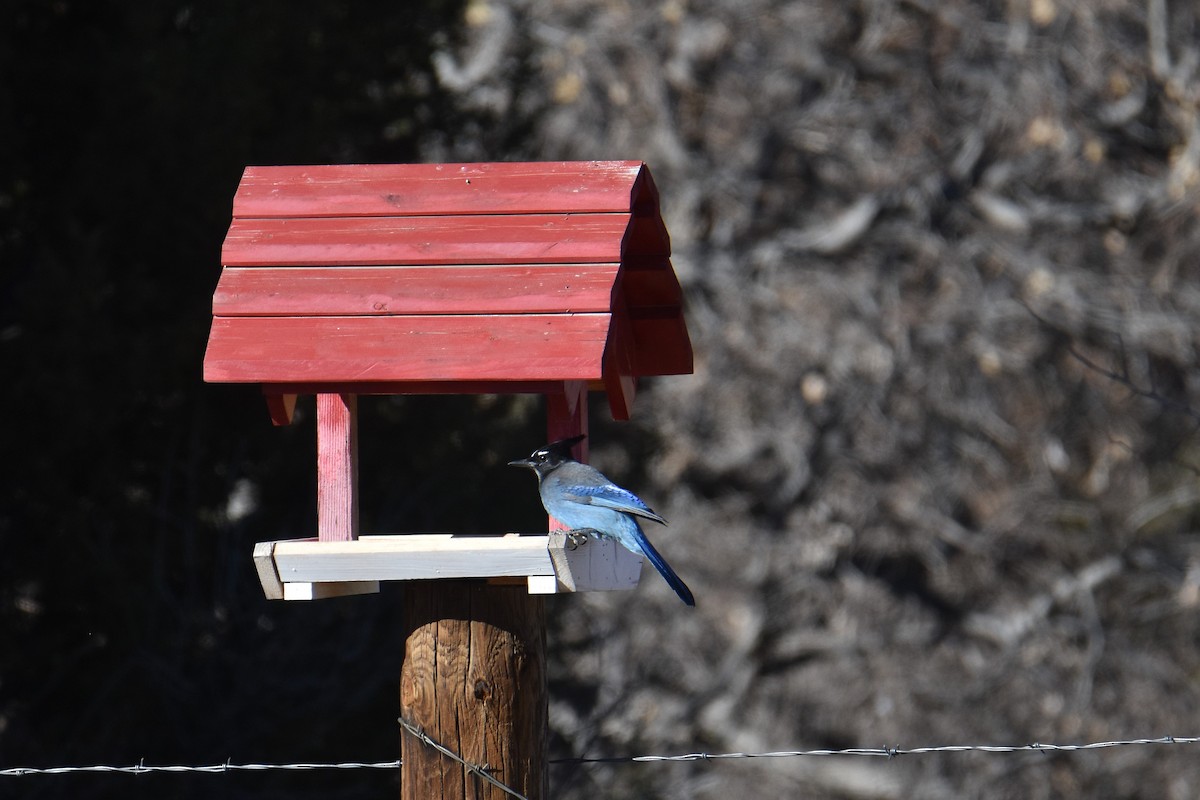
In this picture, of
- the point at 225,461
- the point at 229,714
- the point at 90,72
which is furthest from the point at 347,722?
the point at 90,72

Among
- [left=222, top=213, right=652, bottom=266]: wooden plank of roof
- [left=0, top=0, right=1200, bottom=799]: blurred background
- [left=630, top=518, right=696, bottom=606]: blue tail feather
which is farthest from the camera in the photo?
[left=0, top=0, right=1200, bottom=799]: blurred background

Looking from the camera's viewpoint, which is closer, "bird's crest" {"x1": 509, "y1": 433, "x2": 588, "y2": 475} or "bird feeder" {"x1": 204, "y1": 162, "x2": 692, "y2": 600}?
"bird feeder" {"x1": 204, "y1": 162, "x2": 692, "y2": 600}

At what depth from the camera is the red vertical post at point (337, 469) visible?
11.8ft

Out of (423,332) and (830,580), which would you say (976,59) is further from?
(423,332)

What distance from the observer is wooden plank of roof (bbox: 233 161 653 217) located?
3818 mm

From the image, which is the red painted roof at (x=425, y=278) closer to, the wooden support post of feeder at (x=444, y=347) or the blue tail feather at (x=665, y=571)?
the wooden support post of feeder at (x=444, y=347)

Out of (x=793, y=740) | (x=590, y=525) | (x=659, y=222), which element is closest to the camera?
(x=590, y=525)

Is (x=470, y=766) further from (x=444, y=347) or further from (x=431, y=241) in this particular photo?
(x=431, y=241)

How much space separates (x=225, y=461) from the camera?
24.0 ft

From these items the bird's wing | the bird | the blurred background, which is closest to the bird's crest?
the bird

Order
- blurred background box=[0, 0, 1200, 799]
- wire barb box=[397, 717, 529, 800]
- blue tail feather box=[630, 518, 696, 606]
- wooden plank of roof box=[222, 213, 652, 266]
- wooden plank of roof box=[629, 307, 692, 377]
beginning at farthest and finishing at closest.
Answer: blurred background box=[0, 0, 1200, 799] < wooden plank of roof box=[629, 307, 692, 377] < wooden plank of roof box=[222, 213, 652, 266] < blue tail feather box=[630, 518, 696, 606] < wire barb box=[397, 717, 529, 800]

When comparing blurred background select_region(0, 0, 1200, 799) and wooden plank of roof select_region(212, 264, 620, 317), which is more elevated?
blurred background select_region(0, 0, 1200, 799)

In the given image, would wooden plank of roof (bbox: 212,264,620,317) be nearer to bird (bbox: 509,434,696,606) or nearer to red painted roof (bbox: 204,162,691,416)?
red painted roof (bbox: 204,162,691,416)

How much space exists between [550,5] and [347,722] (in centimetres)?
698
